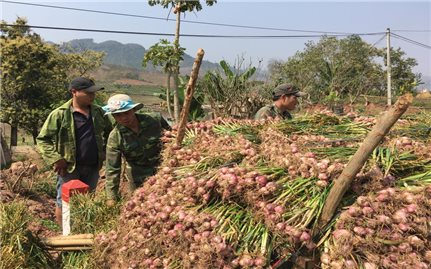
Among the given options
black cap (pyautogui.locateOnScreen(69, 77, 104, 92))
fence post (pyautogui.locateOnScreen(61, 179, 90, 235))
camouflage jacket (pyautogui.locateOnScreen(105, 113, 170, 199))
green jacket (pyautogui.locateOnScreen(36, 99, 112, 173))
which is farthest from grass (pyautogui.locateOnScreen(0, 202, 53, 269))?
black cap (pyautogui.locateOnScreen(69, 77, 104, 92))

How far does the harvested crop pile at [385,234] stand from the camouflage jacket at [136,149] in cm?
191

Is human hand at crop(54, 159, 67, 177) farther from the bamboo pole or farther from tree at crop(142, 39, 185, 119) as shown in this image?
tree at crop(142, 39, 185, 119)

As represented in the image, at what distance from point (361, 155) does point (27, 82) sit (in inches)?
586

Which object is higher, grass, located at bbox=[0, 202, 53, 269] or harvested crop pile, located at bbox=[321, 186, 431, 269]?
harvested crop pile, located at bbox=[321, 186, 431, 269]

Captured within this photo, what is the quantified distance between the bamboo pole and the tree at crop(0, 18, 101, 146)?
13.8 metres

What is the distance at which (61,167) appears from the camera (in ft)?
13.6

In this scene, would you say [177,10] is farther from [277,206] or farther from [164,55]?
[277,206]

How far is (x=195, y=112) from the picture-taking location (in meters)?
8.83

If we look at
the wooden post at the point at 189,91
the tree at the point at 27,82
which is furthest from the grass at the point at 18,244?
the tree at the point at 27,82

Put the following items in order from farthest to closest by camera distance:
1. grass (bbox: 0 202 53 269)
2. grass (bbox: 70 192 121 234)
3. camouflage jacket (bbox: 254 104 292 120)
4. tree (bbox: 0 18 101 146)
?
tree (bbox: 0 18 101 146) → camouflage jacket (bbox: 254 104 292 120) → grass (bbox: 70 192 121 234) → grass (bbox: 0 202 53 269)

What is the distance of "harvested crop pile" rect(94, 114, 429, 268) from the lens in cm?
193

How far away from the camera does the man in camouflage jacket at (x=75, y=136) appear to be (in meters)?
4.13

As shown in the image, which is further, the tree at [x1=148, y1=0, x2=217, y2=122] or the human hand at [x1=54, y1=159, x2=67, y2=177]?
the tree at [x1=148, y1=0, x2=217, y2=122]

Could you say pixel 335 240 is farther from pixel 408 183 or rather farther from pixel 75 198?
pixel 75 198
